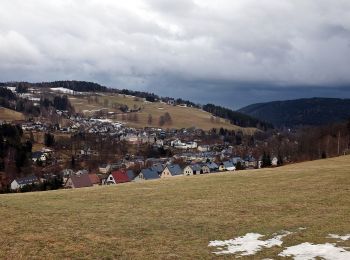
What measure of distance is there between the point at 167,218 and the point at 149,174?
368 ft

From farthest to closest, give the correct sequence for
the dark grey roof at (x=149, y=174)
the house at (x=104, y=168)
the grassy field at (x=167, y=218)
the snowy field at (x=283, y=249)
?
1. the house at (x=104, y=168)
2. the dark grey roof at (x=149, y=174)
3. the grassy field at (x=167, y=218)
4. the snowy field at (x=283, y=249)

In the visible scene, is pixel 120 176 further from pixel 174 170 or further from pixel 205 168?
pixel 205 168

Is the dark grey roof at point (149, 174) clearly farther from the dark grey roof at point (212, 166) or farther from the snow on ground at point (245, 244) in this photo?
the snow on ground at point (245, 244)

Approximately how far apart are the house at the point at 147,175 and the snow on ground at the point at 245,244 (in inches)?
4414

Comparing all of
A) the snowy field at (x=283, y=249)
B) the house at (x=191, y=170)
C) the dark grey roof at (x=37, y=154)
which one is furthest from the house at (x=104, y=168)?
the snowy field at (x=283, y=249)

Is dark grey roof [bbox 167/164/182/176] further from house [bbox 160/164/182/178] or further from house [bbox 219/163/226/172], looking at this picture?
house [bbox 219/163/226/172]

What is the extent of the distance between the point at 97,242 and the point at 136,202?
1104cm

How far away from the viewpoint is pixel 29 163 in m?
163

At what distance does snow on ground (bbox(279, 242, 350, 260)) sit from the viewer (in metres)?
16.0

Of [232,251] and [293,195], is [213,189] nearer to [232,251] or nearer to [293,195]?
[293,195]

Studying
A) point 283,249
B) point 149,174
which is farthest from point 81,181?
point 283,249

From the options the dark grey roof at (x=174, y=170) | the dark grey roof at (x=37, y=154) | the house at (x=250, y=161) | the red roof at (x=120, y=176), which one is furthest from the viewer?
the house at (x=250, y=161)

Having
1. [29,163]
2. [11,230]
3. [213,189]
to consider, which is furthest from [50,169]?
[11,230]

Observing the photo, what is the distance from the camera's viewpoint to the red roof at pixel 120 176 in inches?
5000
